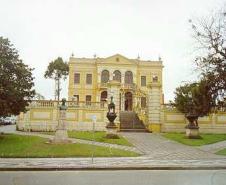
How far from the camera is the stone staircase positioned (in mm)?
36375

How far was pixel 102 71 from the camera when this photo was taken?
63906 mm

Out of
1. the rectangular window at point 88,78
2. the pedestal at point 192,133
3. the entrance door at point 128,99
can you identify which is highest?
the rectangular window at point 88,78

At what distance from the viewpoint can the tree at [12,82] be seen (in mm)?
25062

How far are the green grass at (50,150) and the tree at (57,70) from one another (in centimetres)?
4154

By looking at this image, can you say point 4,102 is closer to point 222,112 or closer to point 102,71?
point 222,112

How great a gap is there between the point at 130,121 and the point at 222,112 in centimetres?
886

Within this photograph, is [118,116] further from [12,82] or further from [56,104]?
[12,82]

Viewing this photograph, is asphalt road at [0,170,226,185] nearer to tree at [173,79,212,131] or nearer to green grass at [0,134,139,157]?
green grass at [0,134,139,157]

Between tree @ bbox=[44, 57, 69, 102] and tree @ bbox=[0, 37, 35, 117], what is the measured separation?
3868 cm

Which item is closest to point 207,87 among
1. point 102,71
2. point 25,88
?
point 25,88

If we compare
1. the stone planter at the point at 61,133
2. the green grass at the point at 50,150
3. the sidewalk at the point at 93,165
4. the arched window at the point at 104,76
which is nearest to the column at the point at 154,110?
the stone planter at the point at 61,133

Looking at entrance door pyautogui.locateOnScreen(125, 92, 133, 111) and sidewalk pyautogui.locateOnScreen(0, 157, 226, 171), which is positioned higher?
entrance door pyautogui.locateOnScreen(125, 92, 133, 111)

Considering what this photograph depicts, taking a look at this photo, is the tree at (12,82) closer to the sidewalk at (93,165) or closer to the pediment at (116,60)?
the sidewalk at (93,165)

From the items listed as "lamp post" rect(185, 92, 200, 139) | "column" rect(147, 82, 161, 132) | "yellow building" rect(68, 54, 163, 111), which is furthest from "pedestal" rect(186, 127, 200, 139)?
"yellow building" rect(68, 54, 163, 111)
